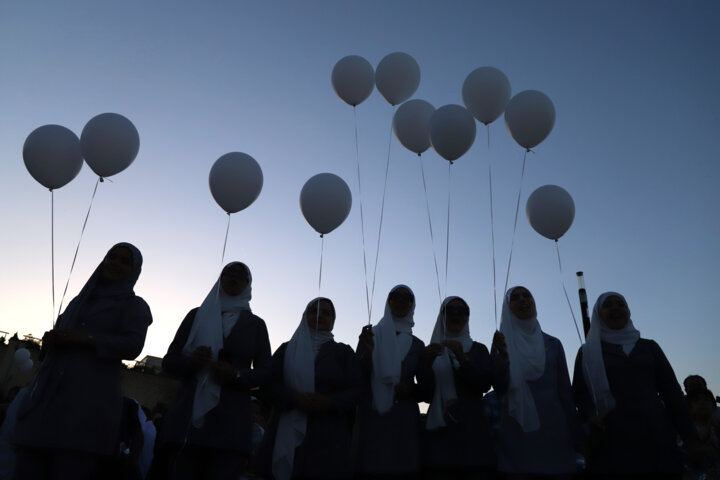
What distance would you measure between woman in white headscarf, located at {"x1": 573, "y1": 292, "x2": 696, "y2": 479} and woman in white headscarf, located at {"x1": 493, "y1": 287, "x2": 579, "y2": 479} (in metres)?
0.15

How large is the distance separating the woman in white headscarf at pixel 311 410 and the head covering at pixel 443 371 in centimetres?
54

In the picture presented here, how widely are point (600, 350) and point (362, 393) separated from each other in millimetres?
1707

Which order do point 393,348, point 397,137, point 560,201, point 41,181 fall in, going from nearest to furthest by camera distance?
1. point 393,348
2. point 41,181
3. point 560,201
4. point 397,137

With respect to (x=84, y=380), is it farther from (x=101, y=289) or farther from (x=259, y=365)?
(x=259, y=365)

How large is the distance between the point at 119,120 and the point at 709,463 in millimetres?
5565

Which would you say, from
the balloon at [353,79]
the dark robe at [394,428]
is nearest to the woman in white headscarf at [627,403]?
the dark robe at [394,428]

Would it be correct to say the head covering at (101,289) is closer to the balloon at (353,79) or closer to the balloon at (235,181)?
the balloon at (235,181)

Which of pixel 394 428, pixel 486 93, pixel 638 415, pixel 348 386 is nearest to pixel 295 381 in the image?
pixel 348 386

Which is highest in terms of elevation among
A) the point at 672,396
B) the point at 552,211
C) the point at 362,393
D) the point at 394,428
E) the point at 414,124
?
the point at 414,124

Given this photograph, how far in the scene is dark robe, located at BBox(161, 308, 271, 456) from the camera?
3244 mm

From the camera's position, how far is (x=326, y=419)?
3670 mm

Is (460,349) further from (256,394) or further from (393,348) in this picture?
(256,394)

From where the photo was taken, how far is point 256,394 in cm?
381

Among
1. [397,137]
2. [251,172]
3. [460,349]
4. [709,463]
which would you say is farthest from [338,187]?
[709,463]
